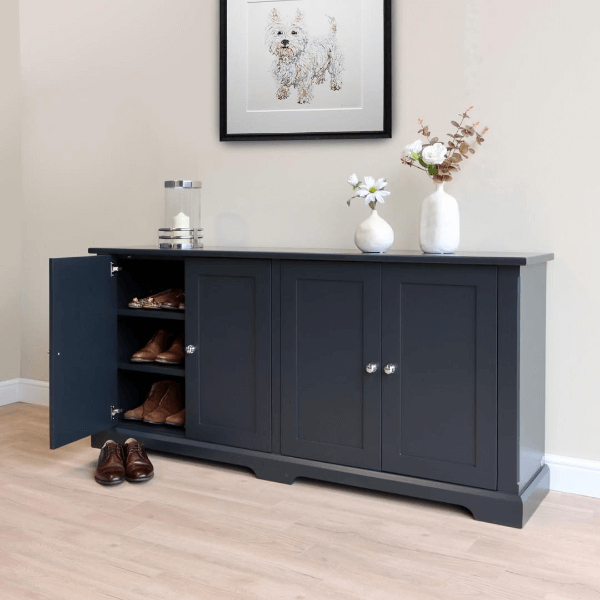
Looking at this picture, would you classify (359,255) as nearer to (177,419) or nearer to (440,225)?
(440,225)

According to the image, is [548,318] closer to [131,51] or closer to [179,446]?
[179,446]

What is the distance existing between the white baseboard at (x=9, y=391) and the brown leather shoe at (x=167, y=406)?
47.1 inches

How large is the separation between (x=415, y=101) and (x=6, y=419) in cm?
238

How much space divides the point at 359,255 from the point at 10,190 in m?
2.20

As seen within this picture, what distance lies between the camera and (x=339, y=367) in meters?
2.69

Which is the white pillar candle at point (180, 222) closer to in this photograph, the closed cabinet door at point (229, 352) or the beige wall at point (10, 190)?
the closed cabinet door at point (229, 352)

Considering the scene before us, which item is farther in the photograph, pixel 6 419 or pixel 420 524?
pixel 6 419

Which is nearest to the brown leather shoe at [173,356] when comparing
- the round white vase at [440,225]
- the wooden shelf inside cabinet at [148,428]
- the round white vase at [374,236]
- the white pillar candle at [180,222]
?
the wooden shelf inside cabinet at [148,428]

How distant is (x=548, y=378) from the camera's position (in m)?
2.77

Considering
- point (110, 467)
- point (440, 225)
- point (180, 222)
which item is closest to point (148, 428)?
point (110, 467)

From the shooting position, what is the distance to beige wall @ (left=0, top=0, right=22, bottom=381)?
3.90 m

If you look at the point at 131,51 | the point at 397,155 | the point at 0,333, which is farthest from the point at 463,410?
the point at 0,333

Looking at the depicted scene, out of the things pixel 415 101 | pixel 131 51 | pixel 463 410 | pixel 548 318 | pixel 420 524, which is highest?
pixel 131 51

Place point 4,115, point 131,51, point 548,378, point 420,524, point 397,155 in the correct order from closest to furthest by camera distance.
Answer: point 420,524, point 548,378, point 397,155, point 131,51, point 4,115
